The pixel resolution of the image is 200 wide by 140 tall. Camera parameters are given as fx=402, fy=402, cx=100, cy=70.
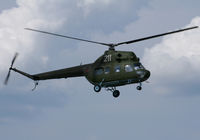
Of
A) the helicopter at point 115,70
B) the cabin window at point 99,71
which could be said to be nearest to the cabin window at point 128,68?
the helicopter at point 115,70

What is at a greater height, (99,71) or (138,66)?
(138,66)

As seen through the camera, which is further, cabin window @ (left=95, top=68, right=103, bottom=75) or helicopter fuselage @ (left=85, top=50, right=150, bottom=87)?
cabin window @ (left=95, top=68, right=103, bottom=75)

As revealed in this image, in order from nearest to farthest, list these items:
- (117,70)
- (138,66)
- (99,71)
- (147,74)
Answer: (147,74) < (138,66) < (117,70) < (99,71)

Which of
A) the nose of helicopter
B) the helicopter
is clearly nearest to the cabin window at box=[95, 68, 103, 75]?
the helicopter

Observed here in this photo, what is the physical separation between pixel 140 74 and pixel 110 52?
491 centimetres

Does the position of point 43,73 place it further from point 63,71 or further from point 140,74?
point 140,74

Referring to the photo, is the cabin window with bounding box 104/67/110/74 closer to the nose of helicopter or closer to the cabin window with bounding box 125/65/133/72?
the cabin window with bounding box 125/65/133/72

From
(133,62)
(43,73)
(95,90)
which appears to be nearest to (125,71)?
(133,62)

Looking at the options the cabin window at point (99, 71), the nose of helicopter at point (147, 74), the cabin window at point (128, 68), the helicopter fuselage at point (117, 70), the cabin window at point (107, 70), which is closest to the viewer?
the nose of helicopter at point (147, 74)

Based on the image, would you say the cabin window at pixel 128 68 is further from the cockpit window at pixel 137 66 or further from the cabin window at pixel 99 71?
the cabin window at pixel 99 71

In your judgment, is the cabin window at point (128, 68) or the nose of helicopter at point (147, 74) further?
the cabin window at point (128, 68)

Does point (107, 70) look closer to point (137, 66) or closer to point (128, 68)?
point (128, 68)

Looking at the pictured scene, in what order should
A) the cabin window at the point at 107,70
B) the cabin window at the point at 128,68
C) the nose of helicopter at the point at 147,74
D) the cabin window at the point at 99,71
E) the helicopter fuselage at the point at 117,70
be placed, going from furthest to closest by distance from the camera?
the cabin window at the point at 99,71 → the cabin window at the point at 107,70 → the cabin window at the point at 128,68 → the helicopter fuselage at the point at 117,70 → the nose of helicopter at the point at 147,74

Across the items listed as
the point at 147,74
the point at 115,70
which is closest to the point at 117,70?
the point at 115,70
